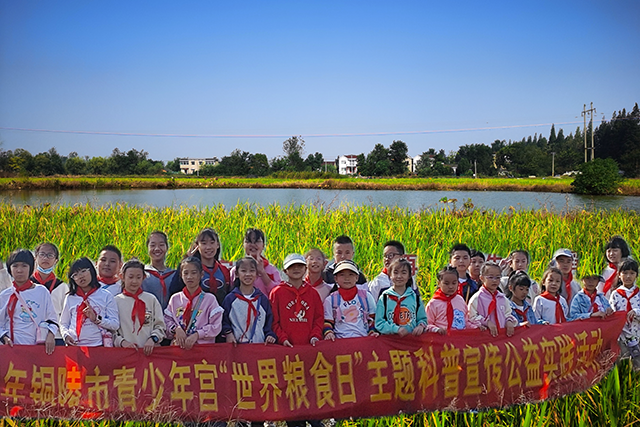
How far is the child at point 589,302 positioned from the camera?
11.3 ft

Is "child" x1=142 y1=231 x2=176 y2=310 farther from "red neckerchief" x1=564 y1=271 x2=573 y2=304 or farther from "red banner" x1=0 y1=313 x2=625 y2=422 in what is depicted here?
"red neckerchief" x1=564 y1=271 x2=573 y2=304

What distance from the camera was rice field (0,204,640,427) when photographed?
313 cm

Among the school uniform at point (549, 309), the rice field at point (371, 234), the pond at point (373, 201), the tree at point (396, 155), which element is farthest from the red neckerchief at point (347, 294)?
the tree at point (396, 155)

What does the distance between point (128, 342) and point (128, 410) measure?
0.43 m

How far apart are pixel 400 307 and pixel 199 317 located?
53.7 inches

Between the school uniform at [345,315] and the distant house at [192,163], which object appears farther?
the distant house at [192,163]

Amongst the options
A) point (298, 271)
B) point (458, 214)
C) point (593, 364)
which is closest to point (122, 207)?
point (458, 214)

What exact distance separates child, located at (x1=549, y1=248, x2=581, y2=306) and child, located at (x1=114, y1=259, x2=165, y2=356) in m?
3.18

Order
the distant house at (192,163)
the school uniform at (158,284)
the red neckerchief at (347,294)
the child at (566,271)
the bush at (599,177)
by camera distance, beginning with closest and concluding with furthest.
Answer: the red neckerchief at (347,294) < the school uniform at (158,284) < the child at (566,271) < the bush at (599,177) < the distant house at (192,163)

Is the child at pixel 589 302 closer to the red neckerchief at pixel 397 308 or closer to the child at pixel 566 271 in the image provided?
the child at pixel 566 271

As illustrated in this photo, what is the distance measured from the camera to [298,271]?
290cm

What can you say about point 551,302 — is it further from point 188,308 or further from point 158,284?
point 158,284

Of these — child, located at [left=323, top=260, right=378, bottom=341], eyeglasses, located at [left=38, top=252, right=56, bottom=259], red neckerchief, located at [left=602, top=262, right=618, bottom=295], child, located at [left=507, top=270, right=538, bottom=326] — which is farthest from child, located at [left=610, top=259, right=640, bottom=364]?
eyeglasses, located at [left=38, top=252, right=56, bottom=259]

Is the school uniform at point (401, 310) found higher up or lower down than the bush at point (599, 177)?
lower down
